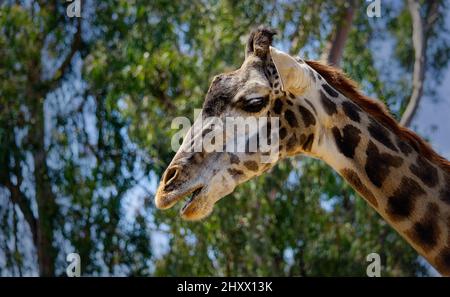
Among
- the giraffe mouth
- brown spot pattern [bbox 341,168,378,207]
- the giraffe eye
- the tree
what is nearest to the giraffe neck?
brown spot pattern [bbox 341,168,378,207]

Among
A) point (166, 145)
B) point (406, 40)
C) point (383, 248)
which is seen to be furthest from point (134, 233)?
point (406, 40)

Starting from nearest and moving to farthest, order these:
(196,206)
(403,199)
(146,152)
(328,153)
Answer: (196,206) < (403,199) < (328,153) < (146,152)

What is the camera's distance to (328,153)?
5562 millimetres

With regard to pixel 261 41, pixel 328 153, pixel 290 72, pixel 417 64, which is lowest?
pixel 328 153

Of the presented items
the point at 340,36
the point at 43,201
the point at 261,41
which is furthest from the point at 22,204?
the point at 261,41

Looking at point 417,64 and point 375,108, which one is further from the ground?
point 417,64

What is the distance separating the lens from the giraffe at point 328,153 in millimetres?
5359

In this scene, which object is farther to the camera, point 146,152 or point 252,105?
point 146,152

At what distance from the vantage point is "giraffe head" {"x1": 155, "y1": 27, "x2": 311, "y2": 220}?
17.5 feet

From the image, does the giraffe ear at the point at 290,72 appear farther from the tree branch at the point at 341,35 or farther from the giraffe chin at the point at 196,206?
the tree branch at the point at 341,35

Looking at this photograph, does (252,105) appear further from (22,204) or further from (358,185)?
(22,204)

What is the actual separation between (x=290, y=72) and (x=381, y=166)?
0.65 meters

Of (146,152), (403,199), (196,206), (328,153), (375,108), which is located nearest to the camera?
(196,206)

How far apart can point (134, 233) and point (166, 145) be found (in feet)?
5.34
